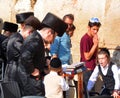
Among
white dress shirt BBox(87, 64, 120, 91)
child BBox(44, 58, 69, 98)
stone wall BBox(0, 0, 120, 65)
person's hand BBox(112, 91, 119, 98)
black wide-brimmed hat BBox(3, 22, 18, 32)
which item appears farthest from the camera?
stone wall BBox(0, 0, 120, 65)

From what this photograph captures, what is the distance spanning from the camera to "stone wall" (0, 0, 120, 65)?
891 centimetres

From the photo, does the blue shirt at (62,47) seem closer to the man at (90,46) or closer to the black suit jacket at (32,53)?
the man at (90,46)

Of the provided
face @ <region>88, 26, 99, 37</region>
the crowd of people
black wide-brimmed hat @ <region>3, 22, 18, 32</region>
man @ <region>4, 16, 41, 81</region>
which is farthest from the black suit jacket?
black wide-brimmed hat @ <region>3, 22, 18, 32</region>

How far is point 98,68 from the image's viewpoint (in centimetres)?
784

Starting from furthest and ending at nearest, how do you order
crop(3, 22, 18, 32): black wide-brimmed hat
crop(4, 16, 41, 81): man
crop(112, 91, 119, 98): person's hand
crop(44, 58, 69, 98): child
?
crop(3, 22, 18, 32): black wide-brimmed hat
crop(112, 91, 119, 98): person's hand
crop(44, 58, 69, 98): child
crop(4, 16, 41, 81): man

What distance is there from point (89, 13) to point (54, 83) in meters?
2.53

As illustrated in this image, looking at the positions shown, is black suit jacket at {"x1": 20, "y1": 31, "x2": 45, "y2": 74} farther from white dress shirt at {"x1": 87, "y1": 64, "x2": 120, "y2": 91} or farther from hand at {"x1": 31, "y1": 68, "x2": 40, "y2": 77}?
white dress shirt at {"x1": 87, "y1": 64, "x2": 120, "y2": 91}

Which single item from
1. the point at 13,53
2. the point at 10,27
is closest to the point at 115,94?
the point at 13,53

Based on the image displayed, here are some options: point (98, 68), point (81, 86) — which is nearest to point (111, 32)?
point (98, 68)

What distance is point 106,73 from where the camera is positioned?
7789 millimetres

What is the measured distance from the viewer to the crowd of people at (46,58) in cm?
626

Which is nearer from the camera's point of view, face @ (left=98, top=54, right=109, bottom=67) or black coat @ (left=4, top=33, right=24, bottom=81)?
black coat @ (left=4, top=33, right=24, bottom=81)

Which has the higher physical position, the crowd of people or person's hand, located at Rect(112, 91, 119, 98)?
the crowd of people

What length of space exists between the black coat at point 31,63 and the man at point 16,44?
282 mm
